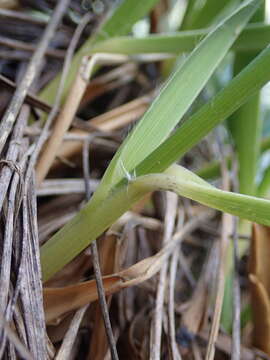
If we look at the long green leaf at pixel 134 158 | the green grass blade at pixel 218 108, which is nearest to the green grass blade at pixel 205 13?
the long green leaf at pixel 134 158

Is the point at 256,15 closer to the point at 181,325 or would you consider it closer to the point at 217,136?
the point at 217,136

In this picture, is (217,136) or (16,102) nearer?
(16,102)

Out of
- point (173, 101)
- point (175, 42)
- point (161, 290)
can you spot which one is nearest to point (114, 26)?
point (175, 42)

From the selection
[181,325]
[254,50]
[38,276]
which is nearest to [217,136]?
[254,50]

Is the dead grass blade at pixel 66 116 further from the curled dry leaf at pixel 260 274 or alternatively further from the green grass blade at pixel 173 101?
the curled dry leaf at pixel 260 274

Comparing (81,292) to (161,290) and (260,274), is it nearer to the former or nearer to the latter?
(161,290)

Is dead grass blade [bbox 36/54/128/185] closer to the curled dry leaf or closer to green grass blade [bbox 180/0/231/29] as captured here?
green grass blade [bbox 180/0/231/29]
